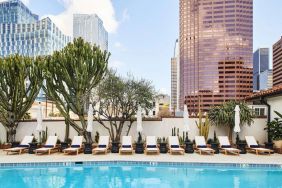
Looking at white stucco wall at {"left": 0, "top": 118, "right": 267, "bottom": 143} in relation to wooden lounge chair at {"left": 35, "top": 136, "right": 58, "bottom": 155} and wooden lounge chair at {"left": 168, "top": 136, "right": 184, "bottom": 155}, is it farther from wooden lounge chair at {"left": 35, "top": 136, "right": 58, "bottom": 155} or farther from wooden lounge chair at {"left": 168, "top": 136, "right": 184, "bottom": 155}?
wooden lounge chair at {"left": 35, "top": 136, "right": 58, "bottom": 155}

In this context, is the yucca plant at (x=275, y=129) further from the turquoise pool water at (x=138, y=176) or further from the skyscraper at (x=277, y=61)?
the skyscraper at (x=277, y=61)

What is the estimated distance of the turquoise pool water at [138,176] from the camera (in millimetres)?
10195

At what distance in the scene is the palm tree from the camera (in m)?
16.7

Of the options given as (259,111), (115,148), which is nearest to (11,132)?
(115,148)

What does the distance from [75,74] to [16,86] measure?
3.46 meters

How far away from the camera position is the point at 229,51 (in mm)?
129125

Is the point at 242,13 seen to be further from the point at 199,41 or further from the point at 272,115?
the point at 272,115

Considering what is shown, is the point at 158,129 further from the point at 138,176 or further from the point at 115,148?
the point at 138,176

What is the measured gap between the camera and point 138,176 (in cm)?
1131

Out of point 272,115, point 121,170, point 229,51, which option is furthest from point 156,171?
point 229,51

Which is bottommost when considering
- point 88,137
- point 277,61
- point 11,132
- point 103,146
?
point 103,146

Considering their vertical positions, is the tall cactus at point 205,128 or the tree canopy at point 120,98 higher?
the tree canopy at point 120,98

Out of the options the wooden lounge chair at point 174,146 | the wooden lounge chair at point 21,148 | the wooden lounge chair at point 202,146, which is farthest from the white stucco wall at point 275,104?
the wooden lounge chair at point 21,148

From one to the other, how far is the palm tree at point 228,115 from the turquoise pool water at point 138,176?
4.79m
